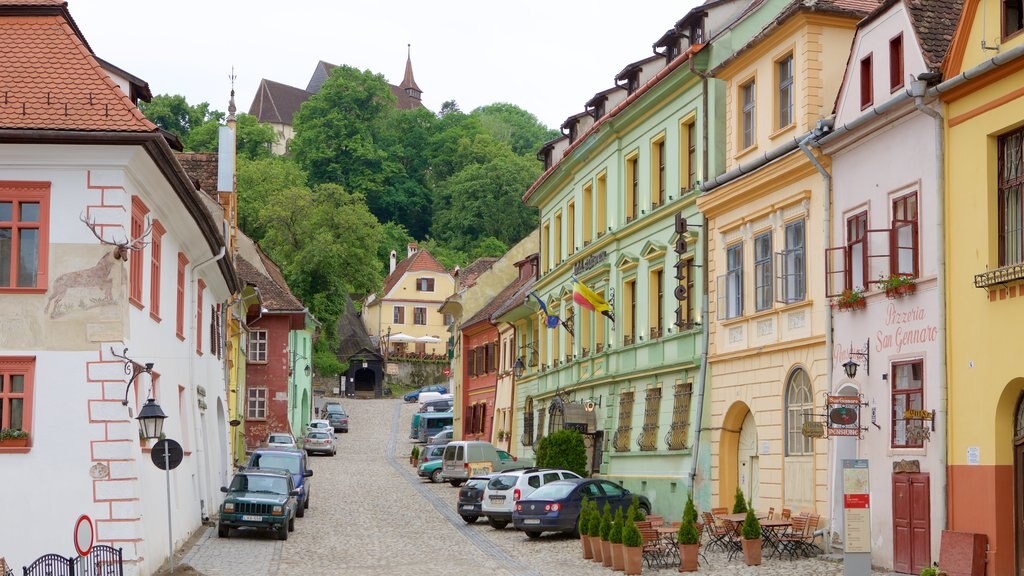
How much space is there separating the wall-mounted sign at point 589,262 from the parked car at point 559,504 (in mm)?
10167

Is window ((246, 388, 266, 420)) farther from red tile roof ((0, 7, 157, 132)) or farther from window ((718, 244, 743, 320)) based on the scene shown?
red tile roof ((0, 7, 157, 132))

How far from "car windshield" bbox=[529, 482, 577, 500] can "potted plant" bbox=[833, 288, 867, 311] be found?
8359mm

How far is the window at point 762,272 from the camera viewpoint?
28.1 metres

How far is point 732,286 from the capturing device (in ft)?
98.1

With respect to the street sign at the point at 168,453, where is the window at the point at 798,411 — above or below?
above

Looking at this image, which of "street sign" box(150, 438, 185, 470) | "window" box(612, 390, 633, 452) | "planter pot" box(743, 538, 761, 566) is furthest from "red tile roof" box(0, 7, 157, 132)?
"window" box(612, 390, 633, 452)

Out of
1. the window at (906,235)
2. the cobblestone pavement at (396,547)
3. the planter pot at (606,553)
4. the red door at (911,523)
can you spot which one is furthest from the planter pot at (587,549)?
the window at (906,235)

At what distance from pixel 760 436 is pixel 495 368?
32.8 meters

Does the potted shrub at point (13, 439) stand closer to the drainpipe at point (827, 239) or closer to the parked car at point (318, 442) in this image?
the drainpipe at point (827, 239)

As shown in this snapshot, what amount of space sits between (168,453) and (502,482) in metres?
13.2

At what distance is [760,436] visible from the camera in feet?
92.3

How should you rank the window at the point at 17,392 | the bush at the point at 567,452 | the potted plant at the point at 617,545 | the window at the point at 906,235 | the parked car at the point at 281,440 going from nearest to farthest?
the window at the point at 17,392 → the window at the point at 906,235 → the potted plant at the point at 617,545 → the bush at the point at 567,452 → the parked car at the point at 281,440

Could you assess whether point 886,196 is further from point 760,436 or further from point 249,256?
point 249,256

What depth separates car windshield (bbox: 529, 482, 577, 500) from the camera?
30203 millimetres
